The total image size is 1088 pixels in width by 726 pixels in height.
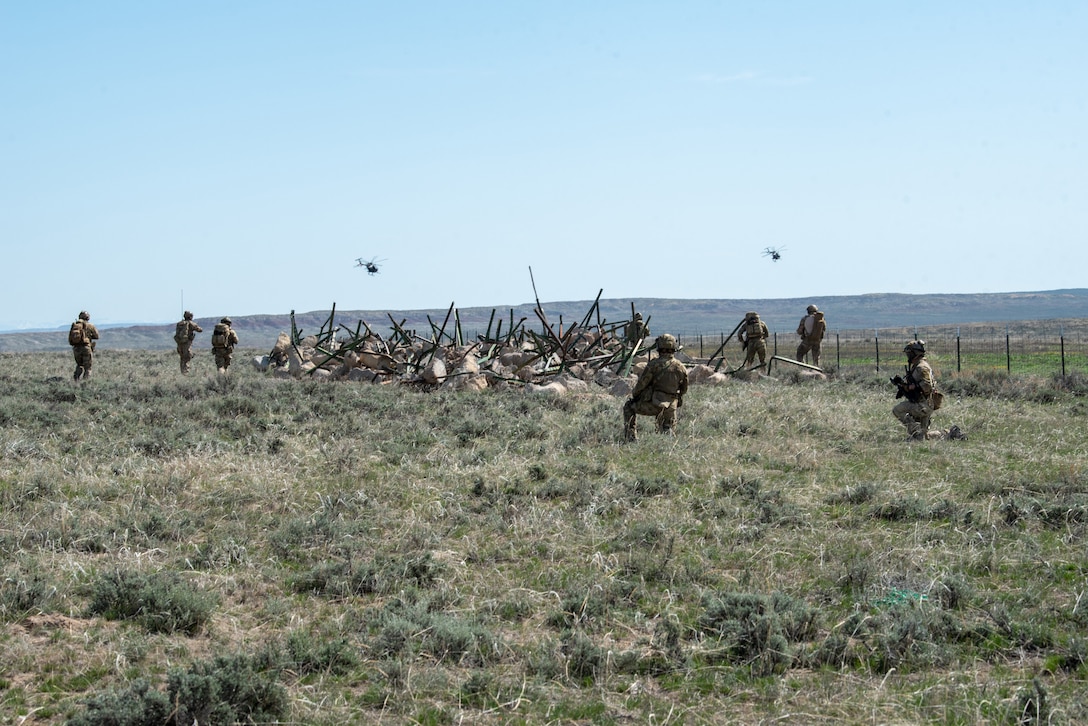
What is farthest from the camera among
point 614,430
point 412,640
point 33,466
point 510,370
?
point 510,370

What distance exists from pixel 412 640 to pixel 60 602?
2604 mm

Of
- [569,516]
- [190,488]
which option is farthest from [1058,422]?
[190,488]

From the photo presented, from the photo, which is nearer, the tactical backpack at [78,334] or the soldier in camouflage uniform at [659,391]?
the soldier in camouflage uniform at [659,391]

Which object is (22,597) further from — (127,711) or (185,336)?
(185,336)

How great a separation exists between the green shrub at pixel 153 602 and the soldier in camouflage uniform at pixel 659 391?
7.33 meters

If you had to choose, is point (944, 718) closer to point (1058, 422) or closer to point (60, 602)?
point (60, 602)

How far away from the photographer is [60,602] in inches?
260

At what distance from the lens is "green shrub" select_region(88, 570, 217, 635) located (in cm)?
627

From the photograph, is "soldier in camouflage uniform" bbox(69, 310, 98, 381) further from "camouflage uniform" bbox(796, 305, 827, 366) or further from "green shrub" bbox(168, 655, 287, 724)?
"green shrub" bbox(168, 655, 287, 724)

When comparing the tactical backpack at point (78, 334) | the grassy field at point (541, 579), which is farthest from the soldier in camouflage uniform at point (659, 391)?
the tactical backpack at point (78, 334)

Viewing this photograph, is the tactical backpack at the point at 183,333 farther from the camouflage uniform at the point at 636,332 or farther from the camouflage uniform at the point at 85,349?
the camouflage uniform at the point at 636,332

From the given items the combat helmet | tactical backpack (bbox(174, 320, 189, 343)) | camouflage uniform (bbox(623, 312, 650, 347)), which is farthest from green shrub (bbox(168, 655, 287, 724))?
tactical backpack (bbox(174, 320, 189, 343))

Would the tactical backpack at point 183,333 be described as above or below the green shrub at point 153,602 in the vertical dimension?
above

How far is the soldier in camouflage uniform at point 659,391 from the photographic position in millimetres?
12883
